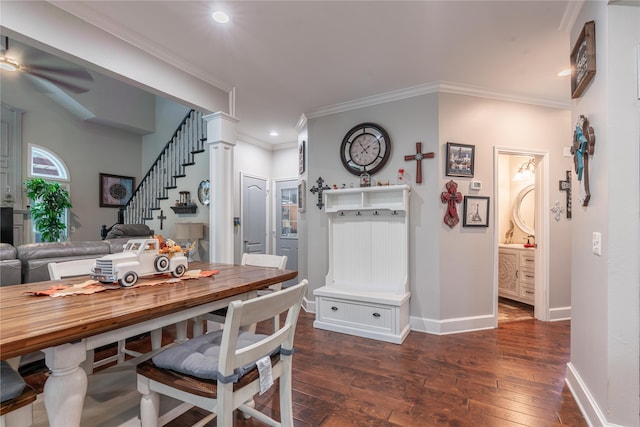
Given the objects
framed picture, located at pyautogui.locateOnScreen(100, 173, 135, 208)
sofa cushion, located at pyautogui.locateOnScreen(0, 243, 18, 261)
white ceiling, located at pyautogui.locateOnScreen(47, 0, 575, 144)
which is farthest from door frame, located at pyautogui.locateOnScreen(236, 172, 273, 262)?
framed picture, located at pyautogui.locateOnScreen(100, 173, 135, 208)

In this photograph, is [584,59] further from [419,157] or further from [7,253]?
[7,253]

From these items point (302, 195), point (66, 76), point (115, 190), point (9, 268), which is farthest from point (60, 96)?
point (302, 195)

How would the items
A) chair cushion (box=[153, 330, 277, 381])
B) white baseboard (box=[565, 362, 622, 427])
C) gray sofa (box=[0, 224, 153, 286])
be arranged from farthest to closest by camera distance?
Answer: gray sofa (box=[0, 224, 153, 286]), white baseboard (box=[565, 362, 622, 427]), chair cushion (box=[153, 330, 277, 381])

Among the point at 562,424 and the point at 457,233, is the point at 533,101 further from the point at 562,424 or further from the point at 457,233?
the point at 562,424

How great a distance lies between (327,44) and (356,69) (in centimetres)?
51

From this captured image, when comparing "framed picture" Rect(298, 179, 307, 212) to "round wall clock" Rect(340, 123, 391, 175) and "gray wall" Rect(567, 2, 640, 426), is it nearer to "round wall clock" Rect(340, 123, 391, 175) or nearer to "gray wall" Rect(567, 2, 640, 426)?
"round wall clock" Rect(340, 123, 391, 175)

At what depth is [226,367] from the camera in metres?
1.10

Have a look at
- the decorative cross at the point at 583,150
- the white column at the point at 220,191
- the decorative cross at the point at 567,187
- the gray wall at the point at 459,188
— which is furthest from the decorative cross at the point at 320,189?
the decorative cross at the point at 567,187

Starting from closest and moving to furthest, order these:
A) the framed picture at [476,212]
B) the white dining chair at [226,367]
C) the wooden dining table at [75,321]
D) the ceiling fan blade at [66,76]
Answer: the wooden dining table at [75,321], the white dining chair at [226,367], the framed picture at [476,212], the ceiling fan blade at [66,76]

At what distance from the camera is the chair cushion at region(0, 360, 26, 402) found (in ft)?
3.01

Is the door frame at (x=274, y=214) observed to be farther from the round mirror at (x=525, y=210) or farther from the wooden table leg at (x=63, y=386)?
the wooden table leg at (x=63, y=386)

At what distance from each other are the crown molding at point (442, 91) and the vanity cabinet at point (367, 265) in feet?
3.58

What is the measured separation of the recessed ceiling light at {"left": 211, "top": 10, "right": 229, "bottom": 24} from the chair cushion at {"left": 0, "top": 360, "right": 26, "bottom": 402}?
2.29 metres

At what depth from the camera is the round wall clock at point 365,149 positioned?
11.7 feet
